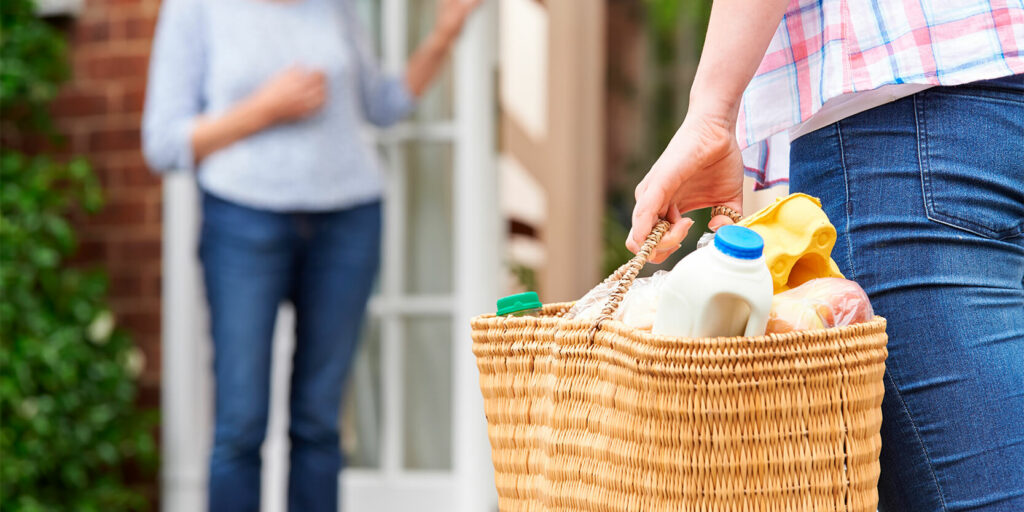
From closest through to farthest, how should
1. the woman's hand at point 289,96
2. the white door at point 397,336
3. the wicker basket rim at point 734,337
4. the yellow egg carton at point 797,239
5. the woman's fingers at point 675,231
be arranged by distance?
the wicker basket rim at point 734,337 → the yellow egg carton at point 797,239 → the woman's fingers at point 675,231 → the woman's hand at point 289,96 → the white door at point 397,336

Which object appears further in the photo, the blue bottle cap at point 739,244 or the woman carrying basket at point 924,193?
the woman carrying basket at point 924,193

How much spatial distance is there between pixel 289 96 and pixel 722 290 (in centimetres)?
162

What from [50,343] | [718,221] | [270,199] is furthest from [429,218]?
[718,221]

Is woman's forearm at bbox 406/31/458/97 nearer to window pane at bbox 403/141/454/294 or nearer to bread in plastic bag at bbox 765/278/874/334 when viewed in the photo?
window pane at bbox 403/141/454/294

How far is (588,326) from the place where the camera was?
85 centimetres

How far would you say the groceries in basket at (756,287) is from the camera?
76 centimetres

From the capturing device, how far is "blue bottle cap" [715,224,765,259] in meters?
0.76

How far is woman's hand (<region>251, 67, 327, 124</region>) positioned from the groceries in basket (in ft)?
4.67

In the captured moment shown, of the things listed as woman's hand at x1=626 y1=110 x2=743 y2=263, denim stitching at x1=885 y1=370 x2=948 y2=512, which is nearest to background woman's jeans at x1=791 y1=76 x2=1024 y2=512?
denim stitching at x1=885 y1=370 x2=948 y2=512

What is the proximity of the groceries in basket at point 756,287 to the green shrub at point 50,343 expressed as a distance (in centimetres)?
221

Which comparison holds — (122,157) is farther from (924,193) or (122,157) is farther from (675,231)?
(924,193)

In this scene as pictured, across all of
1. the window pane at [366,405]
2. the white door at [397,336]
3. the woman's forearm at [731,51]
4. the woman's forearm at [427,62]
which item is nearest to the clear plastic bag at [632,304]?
the woman's forearm at [731,51]

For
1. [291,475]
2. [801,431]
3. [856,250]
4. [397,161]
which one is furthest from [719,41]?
[397,161]

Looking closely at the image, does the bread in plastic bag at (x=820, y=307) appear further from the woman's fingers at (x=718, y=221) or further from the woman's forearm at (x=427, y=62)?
the woman's forearm at (x=427, y=62)
